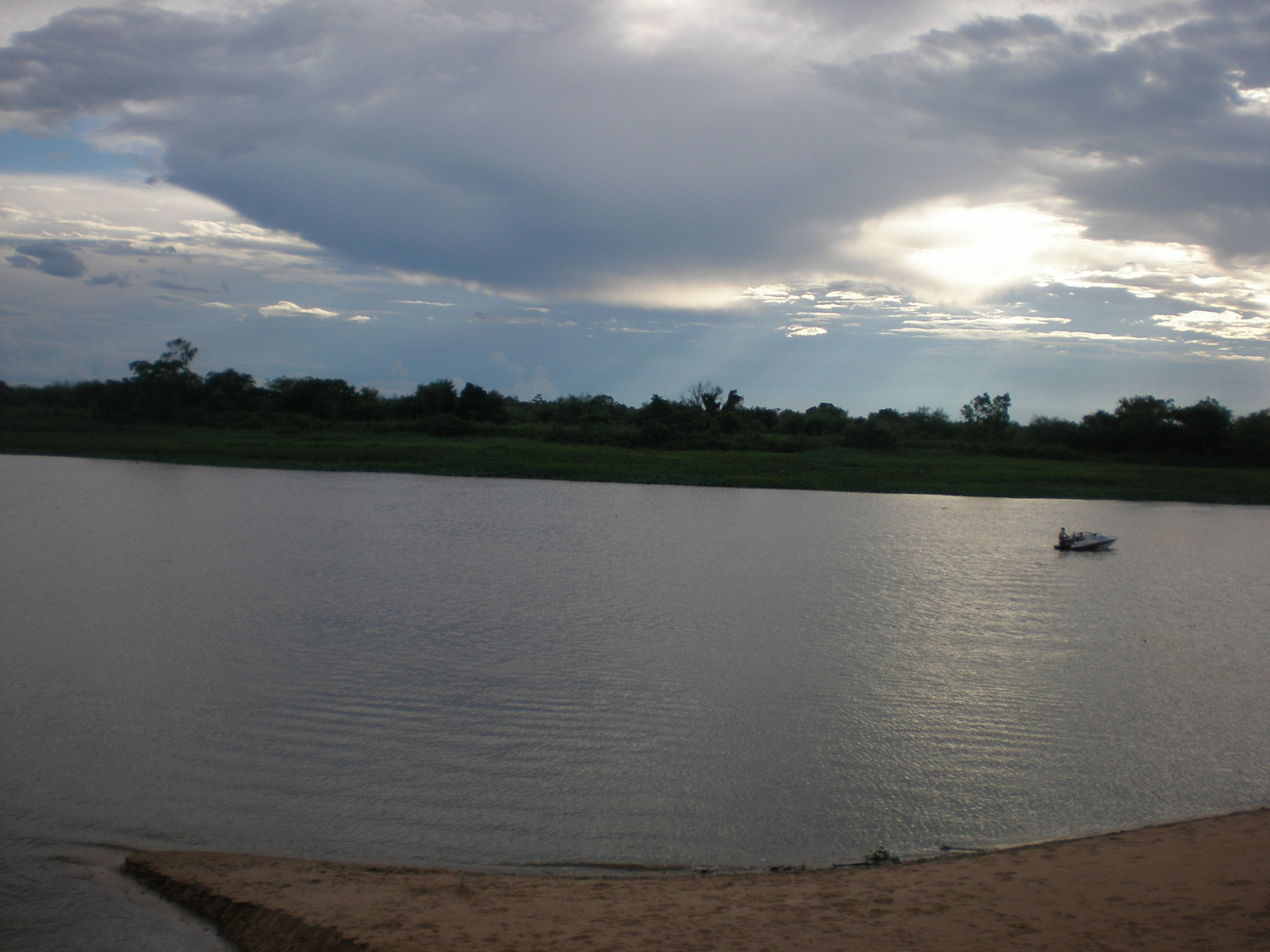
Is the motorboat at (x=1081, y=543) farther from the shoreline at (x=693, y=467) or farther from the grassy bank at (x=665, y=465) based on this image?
the grassy bank at (x=665, y=465)

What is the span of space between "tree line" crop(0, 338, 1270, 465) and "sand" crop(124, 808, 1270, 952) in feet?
146

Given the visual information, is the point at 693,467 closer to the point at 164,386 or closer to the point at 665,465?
the point at 665,465

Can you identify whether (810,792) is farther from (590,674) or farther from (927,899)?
(590,674)

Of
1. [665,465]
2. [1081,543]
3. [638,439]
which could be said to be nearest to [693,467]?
[665,465]

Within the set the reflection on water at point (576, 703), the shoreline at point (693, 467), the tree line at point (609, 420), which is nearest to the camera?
the reflection on water at point (576, 703)

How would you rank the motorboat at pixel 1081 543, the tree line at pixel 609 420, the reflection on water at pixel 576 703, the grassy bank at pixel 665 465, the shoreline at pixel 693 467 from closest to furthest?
the reflection on water at pixel 576 703 → the motorboat at pixel 1081 543 → the shoreline at pixel 693 467 → the grassy bank at pixel 665 465 → the tree line at pixel 609 420

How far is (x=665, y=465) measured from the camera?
40.7m

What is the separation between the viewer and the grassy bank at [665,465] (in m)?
37.5

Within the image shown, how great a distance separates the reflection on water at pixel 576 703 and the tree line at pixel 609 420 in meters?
34.1

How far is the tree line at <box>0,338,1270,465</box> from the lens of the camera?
52.5 metres

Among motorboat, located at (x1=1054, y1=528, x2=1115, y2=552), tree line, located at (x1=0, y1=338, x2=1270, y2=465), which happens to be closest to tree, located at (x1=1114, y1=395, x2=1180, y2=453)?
tree line, located at (x1=0, y1=338, x2=1270, y2=465)

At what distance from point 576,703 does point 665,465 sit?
31920 mm

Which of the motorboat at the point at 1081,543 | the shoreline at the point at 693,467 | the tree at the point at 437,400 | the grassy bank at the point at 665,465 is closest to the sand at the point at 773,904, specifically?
the motorboat at the point at 1081,543

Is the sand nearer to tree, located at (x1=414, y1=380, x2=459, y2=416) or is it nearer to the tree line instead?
the tree line
